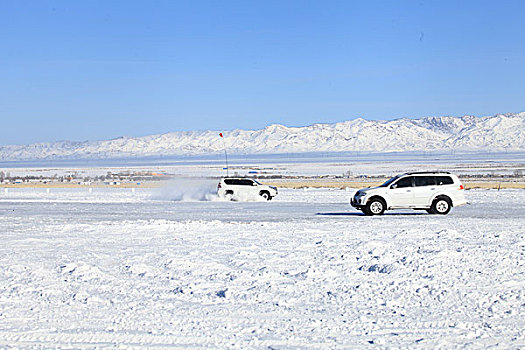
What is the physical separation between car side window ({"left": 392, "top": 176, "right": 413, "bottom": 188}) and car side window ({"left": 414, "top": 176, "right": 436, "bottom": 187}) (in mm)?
225

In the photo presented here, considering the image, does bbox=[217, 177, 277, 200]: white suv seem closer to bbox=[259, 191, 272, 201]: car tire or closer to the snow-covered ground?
bbox=[259, 191, 272, 201]: car tire

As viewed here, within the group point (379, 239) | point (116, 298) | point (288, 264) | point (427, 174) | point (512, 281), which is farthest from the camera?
point (427, 174)

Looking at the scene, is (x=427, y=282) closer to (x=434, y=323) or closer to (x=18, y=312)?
(x=434, y=323)

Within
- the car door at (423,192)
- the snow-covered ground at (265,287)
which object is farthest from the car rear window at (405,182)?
the snow-covered ground at (265,287)

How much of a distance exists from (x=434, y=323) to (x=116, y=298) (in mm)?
4590

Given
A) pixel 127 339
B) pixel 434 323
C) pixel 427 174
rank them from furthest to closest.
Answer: pixel 427 174
pixel 434 323
pixel 127 339

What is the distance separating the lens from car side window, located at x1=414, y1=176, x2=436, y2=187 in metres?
23.2

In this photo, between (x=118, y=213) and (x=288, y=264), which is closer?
(x=288, y=264)

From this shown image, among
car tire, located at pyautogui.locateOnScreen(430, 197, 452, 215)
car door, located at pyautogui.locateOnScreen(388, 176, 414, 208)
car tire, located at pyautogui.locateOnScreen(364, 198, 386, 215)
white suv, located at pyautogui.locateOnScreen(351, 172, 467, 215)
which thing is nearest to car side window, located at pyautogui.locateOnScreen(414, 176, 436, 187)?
white suv, located at pyautogui.locateOnScreen(351, 172, 467, 215)

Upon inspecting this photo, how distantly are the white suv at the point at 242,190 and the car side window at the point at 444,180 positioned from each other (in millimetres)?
13146

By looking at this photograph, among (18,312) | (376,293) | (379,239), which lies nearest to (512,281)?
(376,293)

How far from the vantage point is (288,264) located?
39.4 ft

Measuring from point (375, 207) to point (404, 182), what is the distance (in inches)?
56.1

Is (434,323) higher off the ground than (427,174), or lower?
lower
